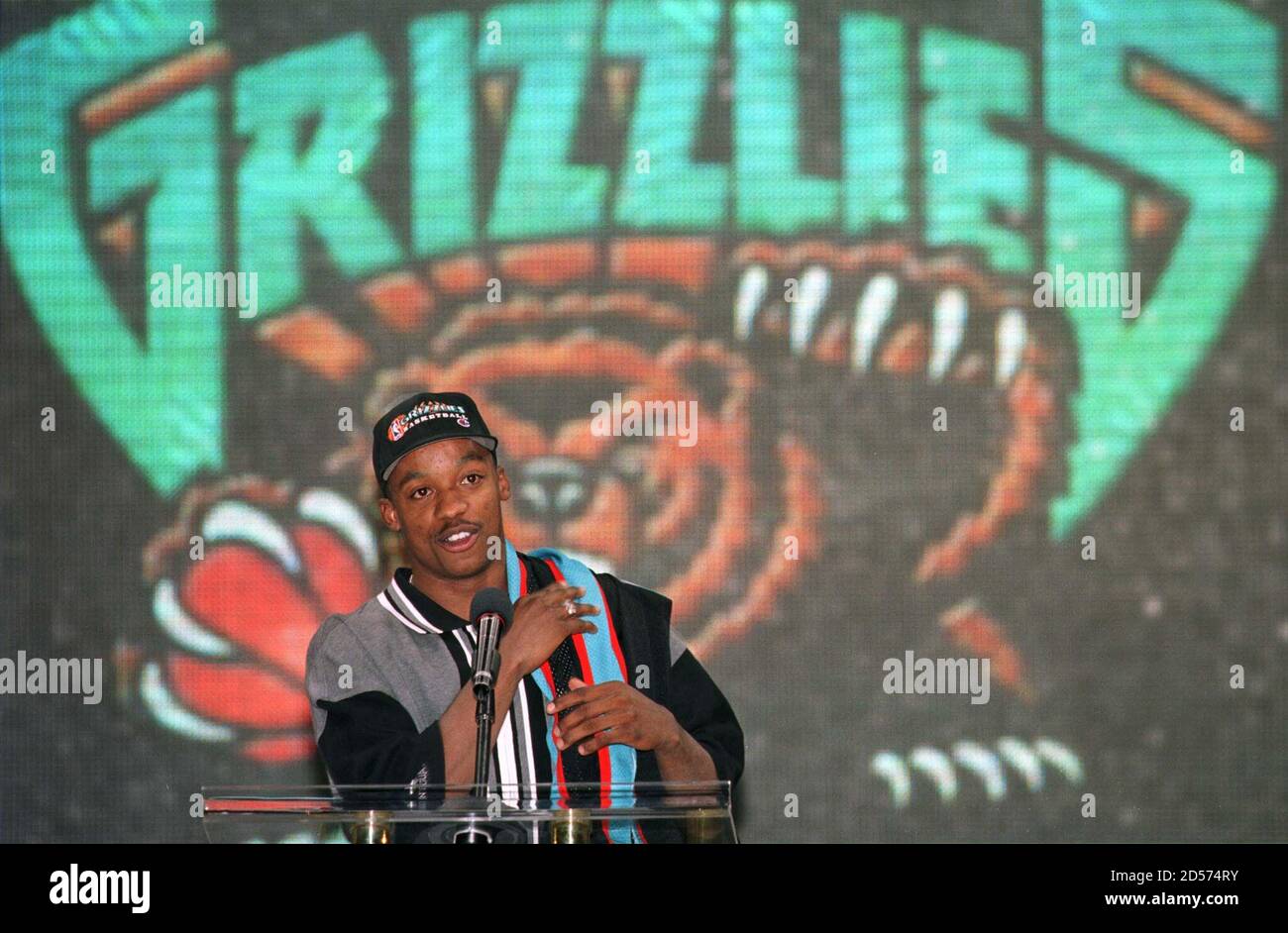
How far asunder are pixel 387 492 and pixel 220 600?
→ 55.6 inches

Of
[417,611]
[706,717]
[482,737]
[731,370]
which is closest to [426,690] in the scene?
[417,611]

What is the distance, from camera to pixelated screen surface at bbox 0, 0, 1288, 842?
436 cm

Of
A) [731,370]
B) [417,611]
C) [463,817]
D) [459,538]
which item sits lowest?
[463,817]

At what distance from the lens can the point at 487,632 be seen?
101 inches

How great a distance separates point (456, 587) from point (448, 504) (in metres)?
0.17

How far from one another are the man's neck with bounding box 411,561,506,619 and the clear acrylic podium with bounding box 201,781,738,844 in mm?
847

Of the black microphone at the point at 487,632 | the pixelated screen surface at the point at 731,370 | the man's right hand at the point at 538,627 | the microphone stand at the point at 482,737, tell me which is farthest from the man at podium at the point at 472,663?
the pixelated screen surface at the point at 731,370

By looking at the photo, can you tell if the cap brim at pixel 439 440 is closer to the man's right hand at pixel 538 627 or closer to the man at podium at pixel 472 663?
the man at podium at pixel 472 663

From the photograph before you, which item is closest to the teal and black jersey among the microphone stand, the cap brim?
the cap brim

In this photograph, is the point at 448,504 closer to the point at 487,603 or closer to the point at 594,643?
the point at 594,643

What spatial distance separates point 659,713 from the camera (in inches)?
114

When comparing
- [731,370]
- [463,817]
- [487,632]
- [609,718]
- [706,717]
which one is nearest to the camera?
[463,817]

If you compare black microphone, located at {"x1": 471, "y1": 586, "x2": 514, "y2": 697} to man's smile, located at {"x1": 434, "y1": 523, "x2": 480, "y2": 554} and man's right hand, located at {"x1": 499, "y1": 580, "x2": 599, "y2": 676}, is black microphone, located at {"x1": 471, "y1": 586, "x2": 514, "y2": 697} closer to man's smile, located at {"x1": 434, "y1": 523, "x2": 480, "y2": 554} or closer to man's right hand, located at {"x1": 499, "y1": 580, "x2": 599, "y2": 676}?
man's right hand, located at {"x1": 499, "y1": 580, "x2": 599, "y2": 676}

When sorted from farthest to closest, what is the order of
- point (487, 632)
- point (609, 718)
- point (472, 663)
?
point (472, 663)
point (609, 718)
point (487, 632)
